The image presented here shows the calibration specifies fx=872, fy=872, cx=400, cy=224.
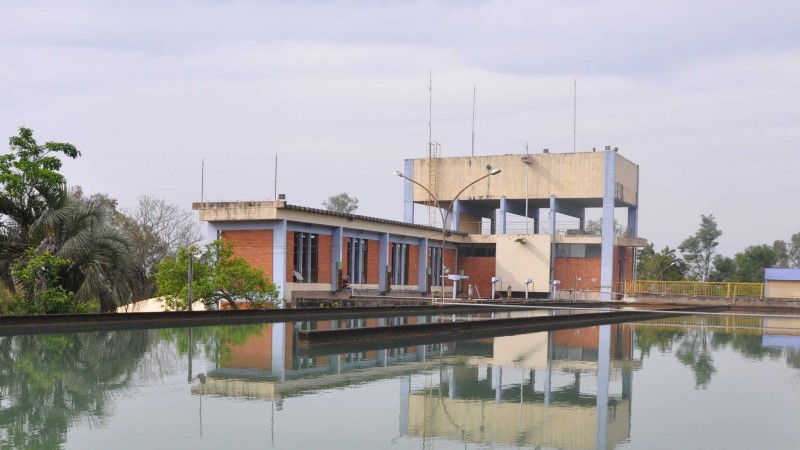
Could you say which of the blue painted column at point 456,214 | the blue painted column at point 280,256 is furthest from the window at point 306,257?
the blue painted column at point 456,214

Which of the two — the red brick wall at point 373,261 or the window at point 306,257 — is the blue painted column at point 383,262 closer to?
the red brick wall at point 373,261

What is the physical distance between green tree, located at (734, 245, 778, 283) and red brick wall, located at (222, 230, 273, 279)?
54629 millimetres

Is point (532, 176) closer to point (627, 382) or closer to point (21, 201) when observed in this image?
point (21, 201)

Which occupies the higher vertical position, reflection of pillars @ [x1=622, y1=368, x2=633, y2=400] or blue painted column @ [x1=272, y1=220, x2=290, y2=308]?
blue painted column @ [x1=272, y1=220, x2=290, y2=308]

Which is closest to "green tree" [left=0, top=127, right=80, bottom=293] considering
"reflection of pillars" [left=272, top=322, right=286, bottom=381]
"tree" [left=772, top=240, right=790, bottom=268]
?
"reflection of pillars" [left=272, top=322, right=286, bottom=381]

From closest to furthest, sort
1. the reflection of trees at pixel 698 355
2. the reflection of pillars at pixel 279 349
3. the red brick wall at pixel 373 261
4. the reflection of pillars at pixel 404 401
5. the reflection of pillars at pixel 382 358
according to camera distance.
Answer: the reflection of pillars at pixel 404 401 → the reflection of pillars at pixel 279 349 → the reflection of trees at pixel 698 355 → the reflection of pillars at pixel 382 358 → the red brick wall at pixel 373 261

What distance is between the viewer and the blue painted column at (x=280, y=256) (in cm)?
3744

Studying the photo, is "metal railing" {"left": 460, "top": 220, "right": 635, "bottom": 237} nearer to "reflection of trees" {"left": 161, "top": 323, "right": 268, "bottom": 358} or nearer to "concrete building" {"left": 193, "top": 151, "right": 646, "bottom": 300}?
"concrete building" {"left": 193, "top": 151, "right": 646, "bottom": 300}

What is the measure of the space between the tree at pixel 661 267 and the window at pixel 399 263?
33089mm

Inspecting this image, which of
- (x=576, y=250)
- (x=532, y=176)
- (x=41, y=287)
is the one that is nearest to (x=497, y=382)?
(x=41, y=287)

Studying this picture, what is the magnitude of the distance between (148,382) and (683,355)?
11.6 m

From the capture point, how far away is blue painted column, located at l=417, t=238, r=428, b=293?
50406mm

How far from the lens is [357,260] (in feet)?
145

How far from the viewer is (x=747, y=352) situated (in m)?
19.8
